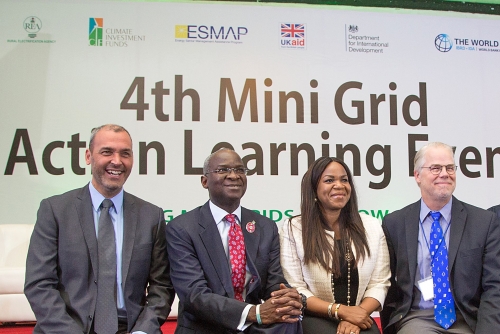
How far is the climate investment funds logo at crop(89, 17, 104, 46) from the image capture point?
545cm

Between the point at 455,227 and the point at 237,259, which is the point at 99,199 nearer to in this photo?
the point at 237,259

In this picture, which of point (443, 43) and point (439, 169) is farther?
point (443, 43)

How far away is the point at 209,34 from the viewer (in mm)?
5574

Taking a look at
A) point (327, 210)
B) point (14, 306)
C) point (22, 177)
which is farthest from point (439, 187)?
point (22, 177)

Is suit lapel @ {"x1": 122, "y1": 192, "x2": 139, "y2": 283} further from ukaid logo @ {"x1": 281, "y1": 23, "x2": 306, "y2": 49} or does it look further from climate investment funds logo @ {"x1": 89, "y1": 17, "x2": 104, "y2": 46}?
ukaid logo @ {"x1": 281, "y1": 23, "x2": 306, "y2": 49}

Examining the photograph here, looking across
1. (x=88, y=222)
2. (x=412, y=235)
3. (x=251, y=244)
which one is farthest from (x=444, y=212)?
(x=88, y=222)

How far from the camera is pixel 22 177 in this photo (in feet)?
17.3

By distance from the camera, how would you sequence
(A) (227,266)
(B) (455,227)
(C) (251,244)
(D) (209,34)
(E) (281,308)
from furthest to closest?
(D) (209,34) → (B) (455,227) → (C) (251,244) → (A) (227,266) → (E) (281,308)

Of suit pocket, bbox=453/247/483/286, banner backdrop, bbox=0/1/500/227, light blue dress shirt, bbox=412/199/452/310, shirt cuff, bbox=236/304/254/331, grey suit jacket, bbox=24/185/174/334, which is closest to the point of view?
grey suit jacket, bbox=24/185/174/334

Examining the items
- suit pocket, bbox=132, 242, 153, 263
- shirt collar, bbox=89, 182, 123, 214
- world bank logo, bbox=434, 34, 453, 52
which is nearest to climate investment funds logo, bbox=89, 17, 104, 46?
shirt collar, bbox=89, 182, 123, 214

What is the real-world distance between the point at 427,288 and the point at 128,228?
169cm

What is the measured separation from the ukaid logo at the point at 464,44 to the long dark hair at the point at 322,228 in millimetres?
3485

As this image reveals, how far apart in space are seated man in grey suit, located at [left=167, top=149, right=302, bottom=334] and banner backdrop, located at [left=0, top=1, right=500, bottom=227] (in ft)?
8.40

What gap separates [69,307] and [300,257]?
51.2 inches
